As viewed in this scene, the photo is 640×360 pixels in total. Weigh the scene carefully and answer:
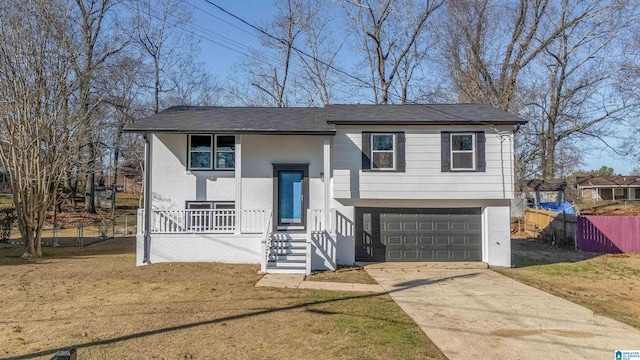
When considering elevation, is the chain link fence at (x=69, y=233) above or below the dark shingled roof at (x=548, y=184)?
below

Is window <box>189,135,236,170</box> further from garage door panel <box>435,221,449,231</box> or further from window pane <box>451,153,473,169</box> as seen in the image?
window pane <box>451,153,473,169</box>

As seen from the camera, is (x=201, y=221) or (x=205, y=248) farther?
(x=201, y=221)

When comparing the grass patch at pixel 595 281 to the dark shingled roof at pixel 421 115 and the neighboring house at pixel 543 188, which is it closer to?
the dark shingled roof at pixel 421 115

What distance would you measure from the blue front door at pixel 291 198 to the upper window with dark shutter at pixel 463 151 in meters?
4.75

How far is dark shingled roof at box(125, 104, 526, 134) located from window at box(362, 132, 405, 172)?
1.55ft

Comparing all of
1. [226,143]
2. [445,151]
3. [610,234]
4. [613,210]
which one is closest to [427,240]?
[445,151]

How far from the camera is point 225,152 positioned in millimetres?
13438

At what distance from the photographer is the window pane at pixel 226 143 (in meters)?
13.4

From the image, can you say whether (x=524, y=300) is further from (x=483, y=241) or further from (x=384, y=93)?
(x=384, y=93)

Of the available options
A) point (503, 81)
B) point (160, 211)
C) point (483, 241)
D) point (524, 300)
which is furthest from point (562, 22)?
point (160, 211)

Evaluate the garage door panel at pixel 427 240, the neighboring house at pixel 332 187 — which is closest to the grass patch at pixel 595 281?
the neighboring house at pixel 332 187

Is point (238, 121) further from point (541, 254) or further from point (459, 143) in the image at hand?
point (541, 254)

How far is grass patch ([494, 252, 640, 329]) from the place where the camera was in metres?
7.67

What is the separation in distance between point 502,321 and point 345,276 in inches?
183
